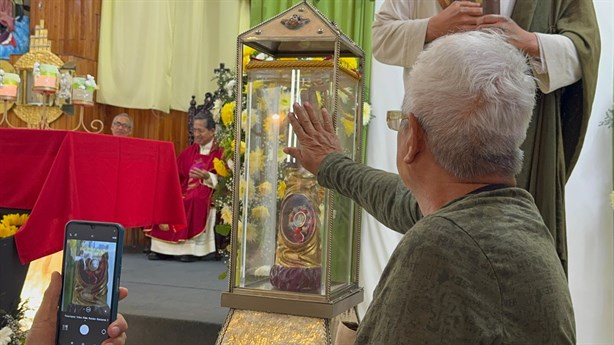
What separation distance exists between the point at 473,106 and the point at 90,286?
2.23 feet

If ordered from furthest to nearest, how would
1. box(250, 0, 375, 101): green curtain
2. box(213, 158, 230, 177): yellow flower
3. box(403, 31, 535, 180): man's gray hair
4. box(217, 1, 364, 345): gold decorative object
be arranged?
box(250, 0, 375, 101): green curtain < box(213, 158, 230, 177): yellow flower < box(217, 1, 364, 345): gold decorative object < box(403, 31, 535, 180): man's gray hair

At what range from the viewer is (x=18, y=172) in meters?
2.79

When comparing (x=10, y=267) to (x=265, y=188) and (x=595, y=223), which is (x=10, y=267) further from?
(x=595, y=223)

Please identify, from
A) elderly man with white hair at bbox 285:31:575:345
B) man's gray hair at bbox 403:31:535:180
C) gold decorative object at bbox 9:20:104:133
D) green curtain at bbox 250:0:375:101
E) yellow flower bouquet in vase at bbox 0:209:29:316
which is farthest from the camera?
gold decorative object at bbox 9:20:104:133

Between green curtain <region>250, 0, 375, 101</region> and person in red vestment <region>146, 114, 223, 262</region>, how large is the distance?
1341mm

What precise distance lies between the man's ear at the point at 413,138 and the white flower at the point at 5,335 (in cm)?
188

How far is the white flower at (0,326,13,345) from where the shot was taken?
97.4 inches

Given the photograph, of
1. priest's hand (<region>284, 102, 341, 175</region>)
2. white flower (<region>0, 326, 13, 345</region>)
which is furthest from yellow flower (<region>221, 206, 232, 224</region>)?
priest's hand (<region>284, 102, 341, 175</region>)

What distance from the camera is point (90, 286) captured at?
3.94ft

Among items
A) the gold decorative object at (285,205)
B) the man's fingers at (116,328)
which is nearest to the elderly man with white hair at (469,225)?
the man's fingers at (116,328)

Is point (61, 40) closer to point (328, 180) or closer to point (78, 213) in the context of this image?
point (78, 213)

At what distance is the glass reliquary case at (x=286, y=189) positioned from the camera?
7.38 feet

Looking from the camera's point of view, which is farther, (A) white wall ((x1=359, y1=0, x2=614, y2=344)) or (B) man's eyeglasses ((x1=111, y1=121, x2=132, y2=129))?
(B) man's eyeglasses ((x1=111, y1=121, x2=132, y2=129))

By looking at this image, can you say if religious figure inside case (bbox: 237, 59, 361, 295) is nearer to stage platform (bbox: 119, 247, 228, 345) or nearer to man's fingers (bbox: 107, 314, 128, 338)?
man's fingers (bbox: 107, 314, 128, 338)
